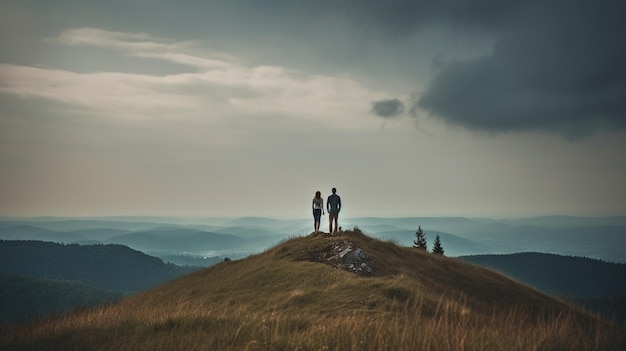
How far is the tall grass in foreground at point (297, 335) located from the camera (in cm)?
693

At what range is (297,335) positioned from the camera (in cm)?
774

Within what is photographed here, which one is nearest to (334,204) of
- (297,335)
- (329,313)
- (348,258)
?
(348,258)

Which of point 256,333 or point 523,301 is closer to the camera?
point 256,333

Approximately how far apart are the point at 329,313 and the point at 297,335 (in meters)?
7.61

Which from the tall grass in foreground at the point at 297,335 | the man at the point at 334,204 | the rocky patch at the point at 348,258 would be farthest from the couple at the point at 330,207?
the tall grass in foreground at the point at 297,335

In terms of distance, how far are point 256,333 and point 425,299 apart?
11714 mm

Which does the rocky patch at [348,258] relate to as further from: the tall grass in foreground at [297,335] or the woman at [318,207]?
the tall grass in foreground at [297,335]

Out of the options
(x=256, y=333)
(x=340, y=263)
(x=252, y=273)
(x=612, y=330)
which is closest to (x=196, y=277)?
(x=252, y=273)

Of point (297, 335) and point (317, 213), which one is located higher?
point (317, 213)

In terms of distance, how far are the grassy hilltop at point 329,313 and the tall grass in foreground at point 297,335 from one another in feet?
0.11

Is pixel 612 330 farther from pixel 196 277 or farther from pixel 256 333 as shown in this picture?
pixel 196 277

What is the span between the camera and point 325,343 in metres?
6.99

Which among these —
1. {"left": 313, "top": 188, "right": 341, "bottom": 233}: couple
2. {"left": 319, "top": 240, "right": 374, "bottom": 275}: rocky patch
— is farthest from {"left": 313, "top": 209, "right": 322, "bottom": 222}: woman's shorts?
{"left": 319, "top": 240, "right": 374, "bottom": 275}: rocky patch

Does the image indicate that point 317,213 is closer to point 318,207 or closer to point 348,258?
point 318,207
